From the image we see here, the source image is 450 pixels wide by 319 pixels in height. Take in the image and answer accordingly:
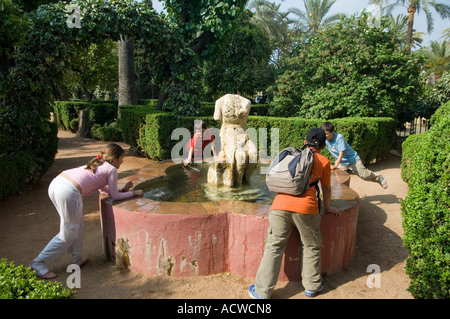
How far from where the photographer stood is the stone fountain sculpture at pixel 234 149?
18.4ft

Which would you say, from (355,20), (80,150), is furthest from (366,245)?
(80,150)

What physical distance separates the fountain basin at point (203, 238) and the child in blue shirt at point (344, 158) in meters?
2.02

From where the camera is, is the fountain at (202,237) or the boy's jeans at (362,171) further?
the boy's jeans at (362,171)

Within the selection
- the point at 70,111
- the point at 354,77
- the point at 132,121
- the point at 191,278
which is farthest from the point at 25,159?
the point at 70,111

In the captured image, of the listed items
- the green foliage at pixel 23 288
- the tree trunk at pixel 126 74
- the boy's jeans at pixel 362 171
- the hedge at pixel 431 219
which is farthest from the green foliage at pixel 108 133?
the hedge at pixel 431 219

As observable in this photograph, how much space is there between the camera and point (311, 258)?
3693 millimetres

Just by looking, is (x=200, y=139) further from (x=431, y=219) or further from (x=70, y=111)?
(x=70, y=111)

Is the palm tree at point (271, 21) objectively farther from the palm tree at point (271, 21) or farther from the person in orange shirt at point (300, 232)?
the person in orange shirt at point (300, 232)

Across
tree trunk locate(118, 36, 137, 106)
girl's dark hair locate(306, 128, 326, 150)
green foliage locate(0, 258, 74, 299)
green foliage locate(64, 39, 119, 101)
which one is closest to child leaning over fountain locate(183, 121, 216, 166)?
girl's dark hair locate(306, 128, 326, 150)

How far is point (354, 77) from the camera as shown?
12.1 meters

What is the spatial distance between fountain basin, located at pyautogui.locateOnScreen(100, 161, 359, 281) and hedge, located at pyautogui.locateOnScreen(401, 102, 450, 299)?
92 cm

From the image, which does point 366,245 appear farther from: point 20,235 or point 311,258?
point 20,235

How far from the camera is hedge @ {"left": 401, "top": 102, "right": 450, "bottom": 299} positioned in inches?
122

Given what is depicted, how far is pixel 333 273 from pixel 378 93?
360 inches
